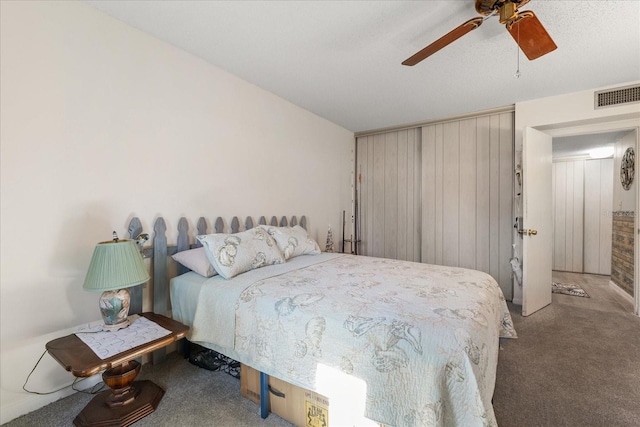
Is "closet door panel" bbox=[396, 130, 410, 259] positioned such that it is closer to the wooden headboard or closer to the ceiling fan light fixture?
the wooden headboard

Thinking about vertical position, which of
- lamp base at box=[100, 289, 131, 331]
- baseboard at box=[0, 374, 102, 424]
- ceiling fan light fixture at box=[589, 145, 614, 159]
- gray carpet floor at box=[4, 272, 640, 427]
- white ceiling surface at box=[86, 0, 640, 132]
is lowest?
gray carpet floor at box=[4, 272, 640, 427]

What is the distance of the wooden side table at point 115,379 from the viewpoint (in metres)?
1.33

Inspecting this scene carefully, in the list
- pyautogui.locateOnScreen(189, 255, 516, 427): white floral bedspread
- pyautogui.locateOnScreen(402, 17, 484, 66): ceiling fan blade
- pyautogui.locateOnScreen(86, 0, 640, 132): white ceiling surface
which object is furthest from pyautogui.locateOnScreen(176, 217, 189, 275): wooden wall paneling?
pyautogui.locateOnScreen(402, 17, 484, 66): ceiling fan blade

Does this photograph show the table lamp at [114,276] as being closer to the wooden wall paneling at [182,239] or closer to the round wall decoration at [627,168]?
the wooden wall paneling at [182,239]

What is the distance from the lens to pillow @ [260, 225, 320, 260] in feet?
8.40

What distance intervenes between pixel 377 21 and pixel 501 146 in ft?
8.43

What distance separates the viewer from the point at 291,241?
263cm

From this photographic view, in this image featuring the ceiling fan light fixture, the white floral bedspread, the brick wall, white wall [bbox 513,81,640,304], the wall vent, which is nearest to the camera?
the white floral bedspread

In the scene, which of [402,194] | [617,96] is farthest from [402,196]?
[617,96]

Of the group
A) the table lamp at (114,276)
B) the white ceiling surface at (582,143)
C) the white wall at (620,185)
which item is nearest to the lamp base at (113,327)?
the table lamp at (114,276)

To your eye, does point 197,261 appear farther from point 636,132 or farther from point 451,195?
point 636,132

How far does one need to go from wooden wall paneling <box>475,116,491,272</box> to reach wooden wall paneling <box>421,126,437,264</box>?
0.55 metres

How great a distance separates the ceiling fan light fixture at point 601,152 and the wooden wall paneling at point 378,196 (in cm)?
368

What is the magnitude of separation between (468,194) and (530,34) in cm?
240
